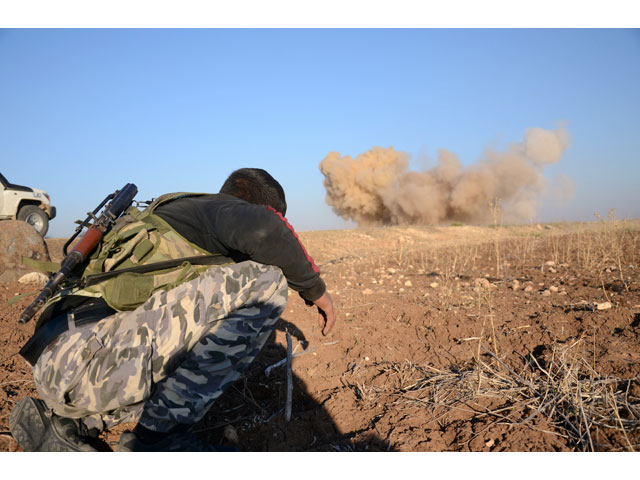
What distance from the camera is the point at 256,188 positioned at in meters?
2.20

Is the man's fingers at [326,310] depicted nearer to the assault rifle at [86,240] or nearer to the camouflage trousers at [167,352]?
the camouflage trousers at [167,352]

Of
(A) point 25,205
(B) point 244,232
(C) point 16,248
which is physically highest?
(A) point 25,205

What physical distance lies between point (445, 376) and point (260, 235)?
1220 mm

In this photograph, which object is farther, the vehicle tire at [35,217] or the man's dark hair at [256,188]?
the vehicle tire at [35,217]

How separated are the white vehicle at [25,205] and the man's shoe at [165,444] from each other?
9.06 m

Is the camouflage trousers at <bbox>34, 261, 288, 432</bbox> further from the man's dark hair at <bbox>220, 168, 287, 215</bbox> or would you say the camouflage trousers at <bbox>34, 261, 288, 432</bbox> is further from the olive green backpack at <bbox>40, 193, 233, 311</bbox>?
the man's dark hair at <bbox>220, 168, 287, 215</bbox>

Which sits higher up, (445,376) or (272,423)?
(445,376)

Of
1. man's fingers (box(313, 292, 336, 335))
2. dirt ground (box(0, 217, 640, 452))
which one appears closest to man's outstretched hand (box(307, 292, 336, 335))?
man's fingers (box(313, 292, 336, 335))

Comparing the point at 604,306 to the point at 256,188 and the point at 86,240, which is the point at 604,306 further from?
the point at 86,240

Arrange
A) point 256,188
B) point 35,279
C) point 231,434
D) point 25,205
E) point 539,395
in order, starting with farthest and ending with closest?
point 25,205, point 35,279, point 256,188, point 231,434, point 539,395

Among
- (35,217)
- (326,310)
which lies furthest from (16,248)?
(35,217)

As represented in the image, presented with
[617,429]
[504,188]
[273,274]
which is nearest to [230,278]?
[273,274]

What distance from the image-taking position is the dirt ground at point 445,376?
1.75 metres

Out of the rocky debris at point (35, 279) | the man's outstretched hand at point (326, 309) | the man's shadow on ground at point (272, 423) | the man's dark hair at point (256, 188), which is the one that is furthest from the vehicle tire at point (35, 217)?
the man's outstretched hand at point (326, 309)
